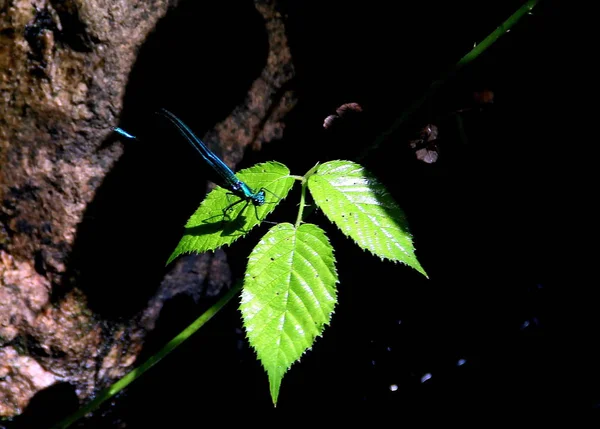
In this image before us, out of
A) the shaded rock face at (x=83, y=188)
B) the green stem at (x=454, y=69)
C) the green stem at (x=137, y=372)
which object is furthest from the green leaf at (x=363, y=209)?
the shaded rock face at (x=83, y=188)

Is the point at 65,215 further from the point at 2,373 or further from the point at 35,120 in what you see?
the point at 2,373

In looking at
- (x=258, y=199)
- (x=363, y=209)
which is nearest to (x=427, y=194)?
(x=363, y=209)

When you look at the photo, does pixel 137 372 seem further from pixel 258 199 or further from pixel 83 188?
pixel 258 199

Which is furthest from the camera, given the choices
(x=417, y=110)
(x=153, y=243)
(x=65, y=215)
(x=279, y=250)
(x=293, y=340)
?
(x=153, y=243)

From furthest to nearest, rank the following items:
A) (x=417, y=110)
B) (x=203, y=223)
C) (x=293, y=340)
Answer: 1. (x=417, y=110)
2. (x=203, y=223)
3. (x=293, y=340)

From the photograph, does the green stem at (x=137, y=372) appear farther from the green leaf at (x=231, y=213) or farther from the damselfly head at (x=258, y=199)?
the damselfly head at (x=258, y=199)

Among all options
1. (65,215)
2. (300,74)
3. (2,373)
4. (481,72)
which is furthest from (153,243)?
(481,72)

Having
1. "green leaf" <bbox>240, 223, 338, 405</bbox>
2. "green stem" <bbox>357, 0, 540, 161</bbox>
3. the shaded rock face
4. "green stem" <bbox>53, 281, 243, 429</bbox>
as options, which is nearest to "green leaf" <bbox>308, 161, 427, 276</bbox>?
"green leaf" <bbox>240, 223, 338, 405</bbox>

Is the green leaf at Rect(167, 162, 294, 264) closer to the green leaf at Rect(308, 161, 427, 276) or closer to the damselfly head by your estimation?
the damselfly head
